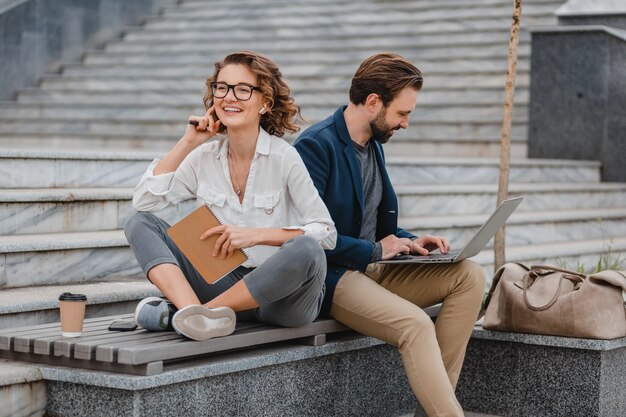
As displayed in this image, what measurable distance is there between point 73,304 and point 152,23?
10.7 m

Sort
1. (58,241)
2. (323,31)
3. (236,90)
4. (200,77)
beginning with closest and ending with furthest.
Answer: (236,90) → (58,241) → (200,77) → (323,31)

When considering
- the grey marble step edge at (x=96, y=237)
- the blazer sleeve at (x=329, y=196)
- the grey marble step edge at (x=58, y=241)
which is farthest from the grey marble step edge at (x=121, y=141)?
the blazer sleeve at (x=329, y=196)

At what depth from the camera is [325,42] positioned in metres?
12.7

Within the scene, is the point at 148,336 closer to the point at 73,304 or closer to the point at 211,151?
the point at 73,304

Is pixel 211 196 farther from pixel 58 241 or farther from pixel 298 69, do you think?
pixel 298 69

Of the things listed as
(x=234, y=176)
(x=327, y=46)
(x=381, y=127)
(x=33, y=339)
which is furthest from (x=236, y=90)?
(x=327, y=46)

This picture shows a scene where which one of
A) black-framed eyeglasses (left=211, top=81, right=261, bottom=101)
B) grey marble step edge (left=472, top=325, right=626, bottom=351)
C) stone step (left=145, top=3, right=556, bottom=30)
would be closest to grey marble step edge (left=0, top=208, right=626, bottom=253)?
black-framed eyeglasses (left=211, top=81, right=261, bottom=101)

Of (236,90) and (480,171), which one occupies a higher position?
(236,90)

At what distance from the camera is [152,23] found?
47.0 ft

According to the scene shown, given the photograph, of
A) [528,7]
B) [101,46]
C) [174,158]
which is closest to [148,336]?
[174,158]

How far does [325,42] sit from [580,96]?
341 cm

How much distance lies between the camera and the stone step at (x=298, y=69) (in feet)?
37.6

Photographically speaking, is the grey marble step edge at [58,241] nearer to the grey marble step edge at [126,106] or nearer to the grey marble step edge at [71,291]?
the grey marble step edge at [71,291]

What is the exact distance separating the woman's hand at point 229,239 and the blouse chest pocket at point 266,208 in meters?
0.25
